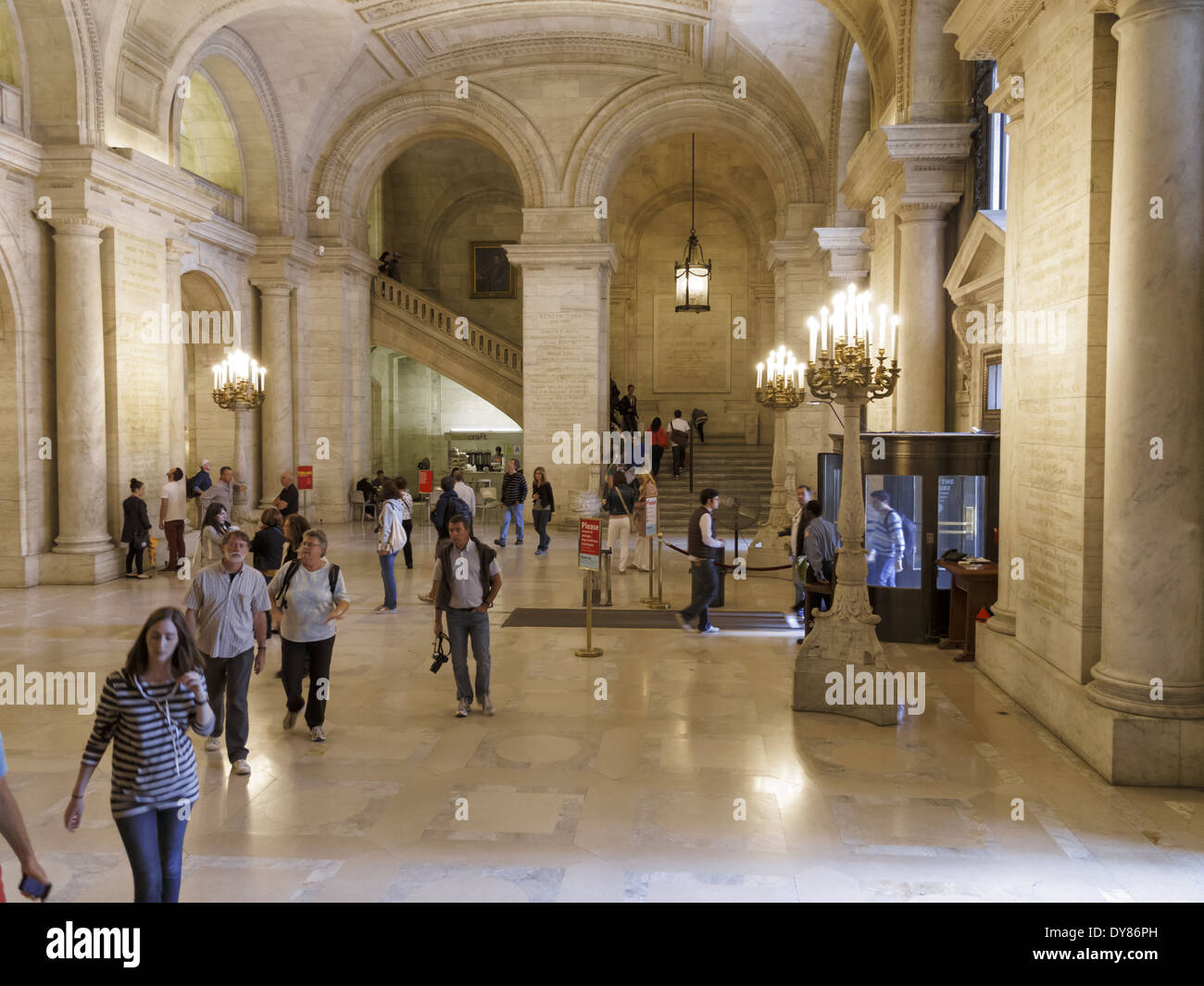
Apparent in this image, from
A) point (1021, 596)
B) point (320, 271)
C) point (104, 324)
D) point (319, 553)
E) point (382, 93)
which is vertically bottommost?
point (1021, 596)

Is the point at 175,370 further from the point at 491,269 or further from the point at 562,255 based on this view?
the point at 491,269

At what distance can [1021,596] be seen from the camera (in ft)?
25.6

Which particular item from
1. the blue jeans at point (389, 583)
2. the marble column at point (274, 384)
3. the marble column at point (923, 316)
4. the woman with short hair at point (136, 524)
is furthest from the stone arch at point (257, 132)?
the marble column at point (923, 316)

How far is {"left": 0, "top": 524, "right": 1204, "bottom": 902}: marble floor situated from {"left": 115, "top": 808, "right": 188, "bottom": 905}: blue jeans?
29.1 inches

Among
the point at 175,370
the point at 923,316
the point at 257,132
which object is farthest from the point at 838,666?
the point at 257,132

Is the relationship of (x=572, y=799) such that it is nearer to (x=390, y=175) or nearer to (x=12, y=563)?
(x=12, y=563)


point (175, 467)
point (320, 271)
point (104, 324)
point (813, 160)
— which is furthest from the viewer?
point (320, 271)

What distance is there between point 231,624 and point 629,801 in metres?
2.63

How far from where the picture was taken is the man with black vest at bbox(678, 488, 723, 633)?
991 centimetres

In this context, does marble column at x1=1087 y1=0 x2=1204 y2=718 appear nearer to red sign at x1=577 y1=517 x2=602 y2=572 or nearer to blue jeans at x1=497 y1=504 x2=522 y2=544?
red sign at x1=577 y1=517 x2=602 y2=572

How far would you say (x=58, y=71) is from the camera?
41.1 feet

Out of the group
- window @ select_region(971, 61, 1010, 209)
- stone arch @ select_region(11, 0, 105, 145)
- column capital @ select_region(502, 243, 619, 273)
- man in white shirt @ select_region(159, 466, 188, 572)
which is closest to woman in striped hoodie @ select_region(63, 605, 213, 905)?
window @ select_region(971, 61, 1010, 209)

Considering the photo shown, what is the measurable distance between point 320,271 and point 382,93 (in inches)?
154

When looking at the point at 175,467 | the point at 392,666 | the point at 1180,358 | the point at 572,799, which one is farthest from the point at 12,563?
the point at 1180,358
